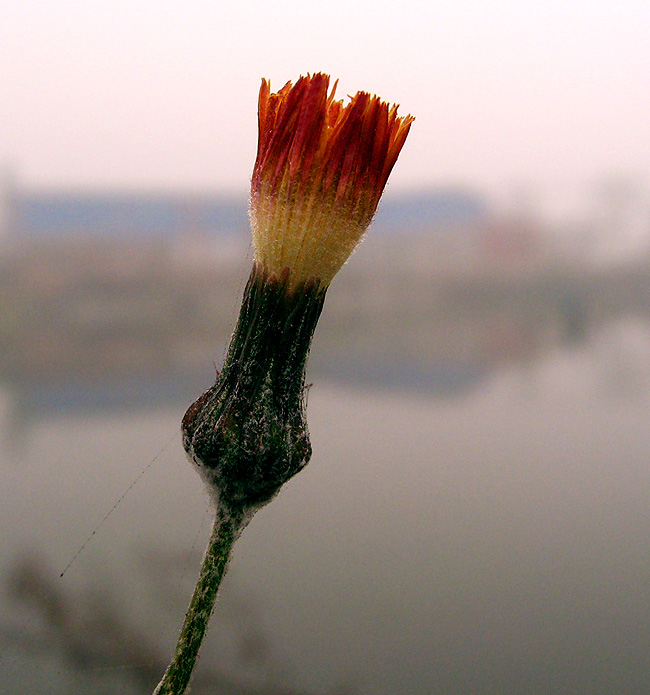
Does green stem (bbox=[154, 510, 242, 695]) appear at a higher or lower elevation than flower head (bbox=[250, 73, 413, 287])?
lower

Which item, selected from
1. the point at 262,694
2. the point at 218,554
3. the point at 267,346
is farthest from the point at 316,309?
the point at 262,694

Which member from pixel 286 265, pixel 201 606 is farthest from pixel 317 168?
pixel 201 606

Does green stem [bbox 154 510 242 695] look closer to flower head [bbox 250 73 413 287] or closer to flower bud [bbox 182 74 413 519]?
flower bud [bbox 182 74 413 519]

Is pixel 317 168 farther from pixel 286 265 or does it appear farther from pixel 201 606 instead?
pixel 201 606

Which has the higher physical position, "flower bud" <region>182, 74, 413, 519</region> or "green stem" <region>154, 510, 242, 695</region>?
"flower bud" <region>182, 74, 413, 519</region>

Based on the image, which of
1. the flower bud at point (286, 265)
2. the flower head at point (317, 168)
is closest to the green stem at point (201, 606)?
the flower bud at point (286, 265)

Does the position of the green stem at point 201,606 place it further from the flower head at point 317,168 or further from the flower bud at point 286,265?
the flower head at point 317,168

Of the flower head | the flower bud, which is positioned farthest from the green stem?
the flower head

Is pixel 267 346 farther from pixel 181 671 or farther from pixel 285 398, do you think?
pixel 181 671
